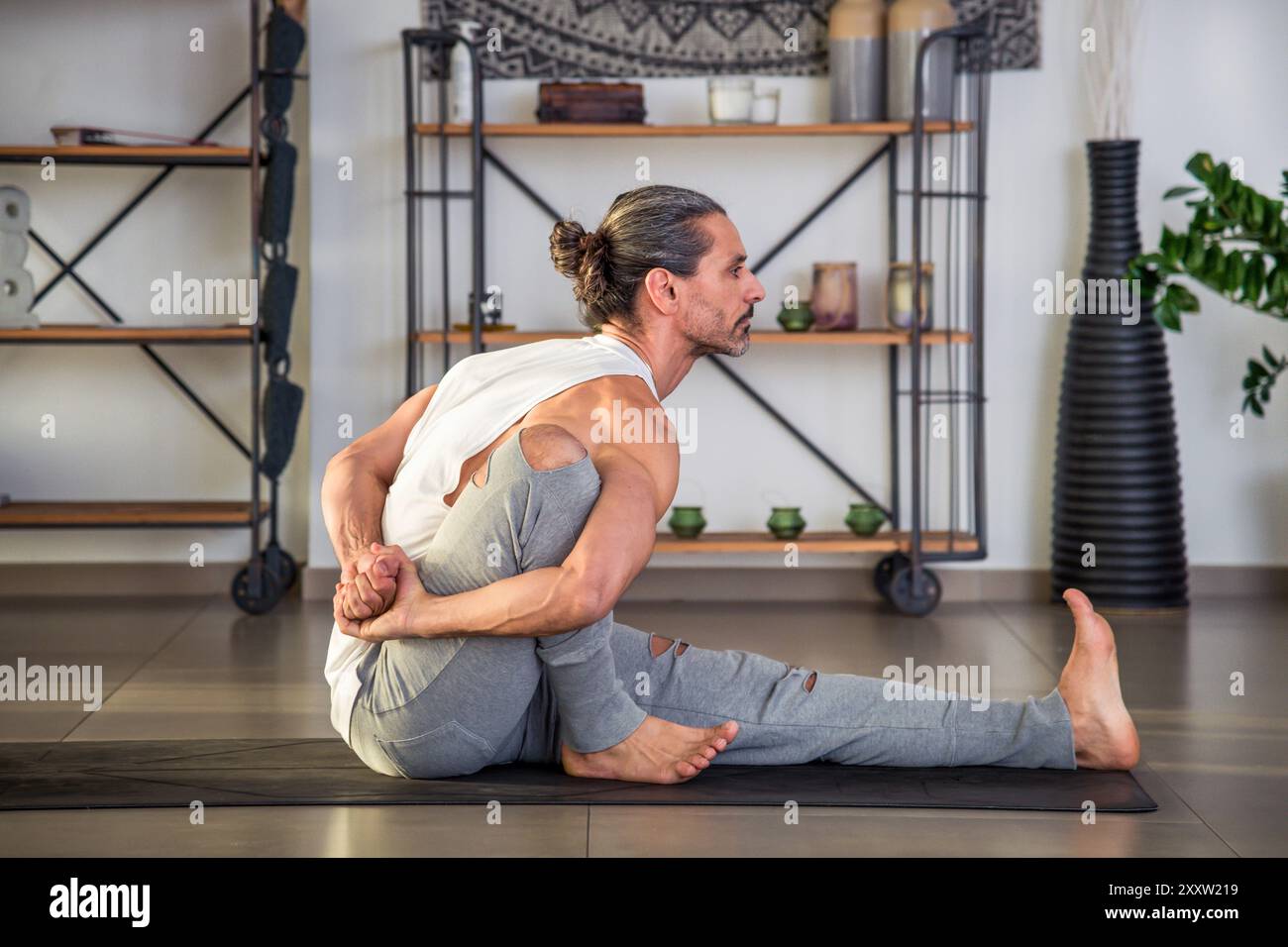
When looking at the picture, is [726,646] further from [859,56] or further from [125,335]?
[125,335]

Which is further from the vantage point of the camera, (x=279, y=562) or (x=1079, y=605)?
(x=279, y=562)

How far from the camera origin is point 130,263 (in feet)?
15.6

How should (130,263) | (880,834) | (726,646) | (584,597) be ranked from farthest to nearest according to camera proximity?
(130,263) < (726,646) < (880,834) < (584,597)

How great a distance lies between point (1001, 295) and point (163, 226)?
2.54 metres

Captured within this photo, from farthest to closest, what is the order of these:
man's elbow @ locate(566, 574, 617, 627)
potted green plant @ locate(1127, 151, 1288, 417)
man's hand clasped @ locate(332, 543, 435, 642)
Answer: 1. potted green plant @ locate(1127, 151, 1288, 417)
2. man's hand clasped @ locate(332, 543, 435, 642)
3. man's elbow @ locate(566, 574, 617, 627)

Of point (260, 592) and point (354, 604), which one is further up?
point (354, 604)

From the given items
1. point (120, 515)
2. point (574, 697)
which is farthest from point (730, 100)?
point (574, 697)

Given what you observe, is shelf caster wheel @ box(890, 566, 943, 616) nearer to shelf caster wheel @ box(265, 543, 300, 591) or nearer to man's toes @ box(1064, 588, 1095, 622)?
shelf caster wheel @ box(265, 543, 300, 591)

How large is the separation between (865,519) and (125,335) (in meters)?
2.15

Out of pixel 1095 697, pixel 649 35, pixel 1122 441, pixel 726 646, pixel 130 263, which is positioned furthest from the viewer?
pixel 130 263

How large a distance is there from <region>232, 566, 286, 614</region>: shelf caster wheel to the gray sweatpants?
202 cm

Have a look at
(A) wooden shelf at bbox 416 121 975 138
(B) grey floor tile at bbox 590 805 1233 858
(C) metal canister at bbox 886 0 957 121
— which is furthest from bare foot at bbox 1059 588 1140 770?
(C) metal canister at bbox 886 0 957 121

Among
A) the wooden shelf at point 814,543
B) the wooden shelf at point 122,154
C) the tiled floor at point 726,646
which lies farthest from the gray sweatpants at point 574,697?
the wooden shelf at point 122,154

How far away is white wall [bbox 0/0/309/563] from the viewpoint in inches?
185
